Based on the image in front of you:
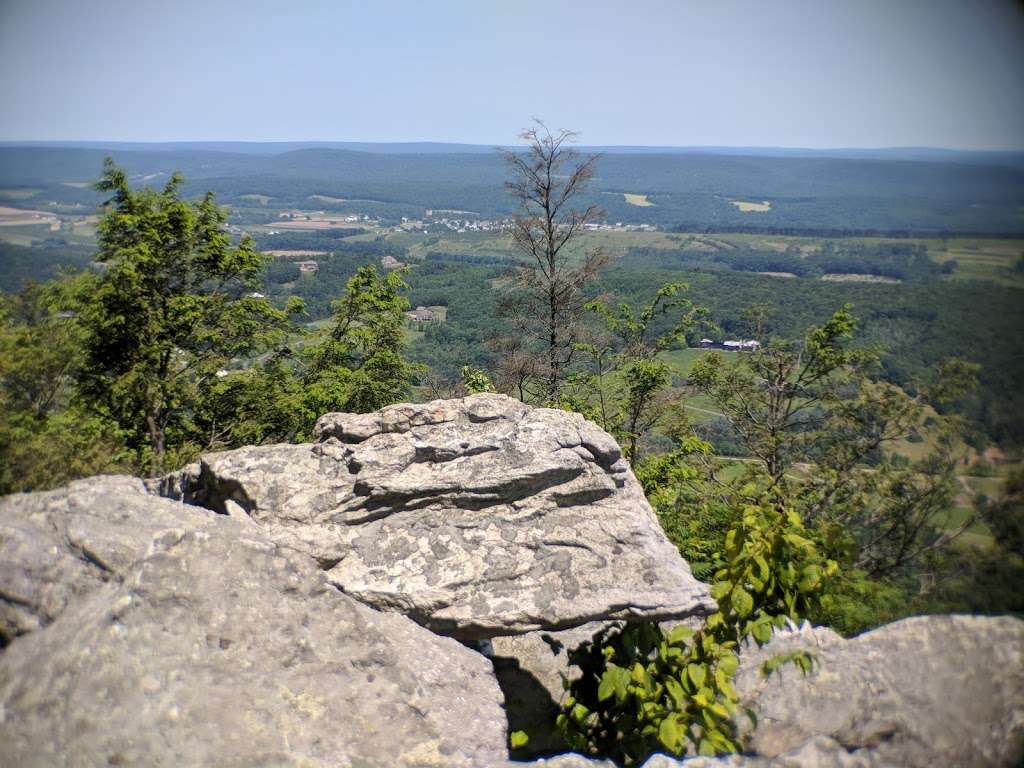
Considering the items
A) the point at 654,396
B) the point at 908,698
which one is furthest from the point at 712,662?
the point at 654,396

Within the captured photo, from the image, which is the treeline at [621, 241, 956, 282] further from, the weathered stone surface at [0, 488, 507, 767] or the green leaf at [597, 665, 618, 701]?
the weathered stone surface at [0, 488, 507, 767]

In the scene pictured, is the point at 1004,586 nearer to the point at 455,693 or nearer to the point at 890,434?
the point at 455,693

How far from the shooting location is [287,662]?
159 inches

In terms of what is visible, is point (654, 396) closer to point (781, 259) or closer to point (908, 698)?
point (908, 698)

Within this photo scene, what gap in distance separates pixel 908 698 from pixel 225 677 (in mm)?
4242

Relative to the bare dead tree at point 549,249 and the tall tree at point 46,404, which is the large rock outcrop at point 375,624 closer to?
the tall tree at point 46,404

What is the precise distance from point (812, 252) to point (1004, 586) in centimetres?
17154

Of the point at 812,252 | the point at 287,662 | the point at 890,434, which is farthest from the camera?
the point at 812,252

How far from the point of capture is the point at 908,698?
3.84 metres

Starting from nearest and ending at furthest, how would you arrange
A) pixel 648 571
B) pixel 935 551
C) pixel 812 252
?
pixel 648 571 → pixel 935 551 → pixel 812 252

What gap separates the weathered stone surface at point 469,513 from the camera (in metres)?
5.41

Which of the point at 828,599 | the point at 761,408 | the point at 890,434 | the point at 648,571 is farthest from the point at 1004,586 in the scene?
the point at 761,408

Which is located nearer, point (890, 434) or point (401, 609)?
point (401, 609)

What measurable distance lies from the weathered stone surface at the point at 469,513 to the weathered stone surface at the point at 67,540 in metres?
1.04
